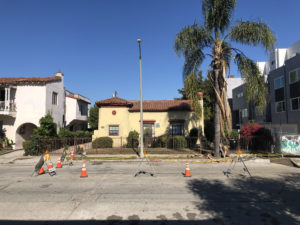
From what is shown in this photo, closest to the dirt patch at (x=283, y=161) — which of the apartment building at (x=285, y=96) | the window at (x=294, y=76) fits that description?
the apartment building at (x=285, y=96)

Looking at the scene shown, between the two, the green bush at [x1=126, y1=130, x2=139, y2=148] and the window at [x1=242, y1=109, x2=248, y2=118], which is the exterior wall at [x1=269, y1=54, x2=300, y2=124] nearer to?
the window at [x1=242, y1=109, x2=248, y2=118]

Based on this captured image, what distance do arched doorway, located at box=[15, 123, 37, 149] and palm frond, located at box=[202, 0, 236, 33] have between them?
19.2m

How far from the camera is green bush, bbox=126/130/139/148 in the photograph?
17.1 metres

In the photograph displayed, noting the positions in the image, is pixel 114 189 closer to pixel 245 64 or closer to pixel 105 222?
pixel 105 222

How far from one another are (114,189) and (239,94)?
32143mm

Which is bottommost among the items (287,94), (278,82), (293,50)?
(287,94)

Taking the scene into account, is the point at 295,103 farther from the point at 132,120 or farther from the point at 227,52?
the point at 132,120

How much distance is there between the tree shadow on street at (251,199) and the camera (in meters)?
4.16

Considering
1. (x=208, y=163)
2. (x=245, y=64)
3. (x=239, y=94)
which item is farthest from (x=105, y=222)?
(x=239, y=94)

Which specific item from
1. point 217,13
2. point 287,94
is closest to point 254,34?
point 217,13

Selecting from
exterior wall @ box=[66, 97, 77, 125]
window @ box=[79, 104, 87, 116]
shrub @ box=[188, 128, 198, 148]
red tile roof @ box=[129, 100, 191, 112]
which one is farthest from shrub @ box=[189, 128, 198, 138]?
window @ box=[79, 104, 87, 116]

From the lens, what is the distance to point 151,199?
17.5ft

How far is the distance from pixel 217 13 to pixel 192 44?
7.84 ft

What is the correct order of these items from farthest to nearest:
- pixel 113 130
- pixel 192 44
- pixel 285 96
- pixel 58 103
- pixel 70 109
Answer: pixel 70 109 < pixel 285 96 < pixel 58 103 < pixel 113 130 < pixel 192 44
